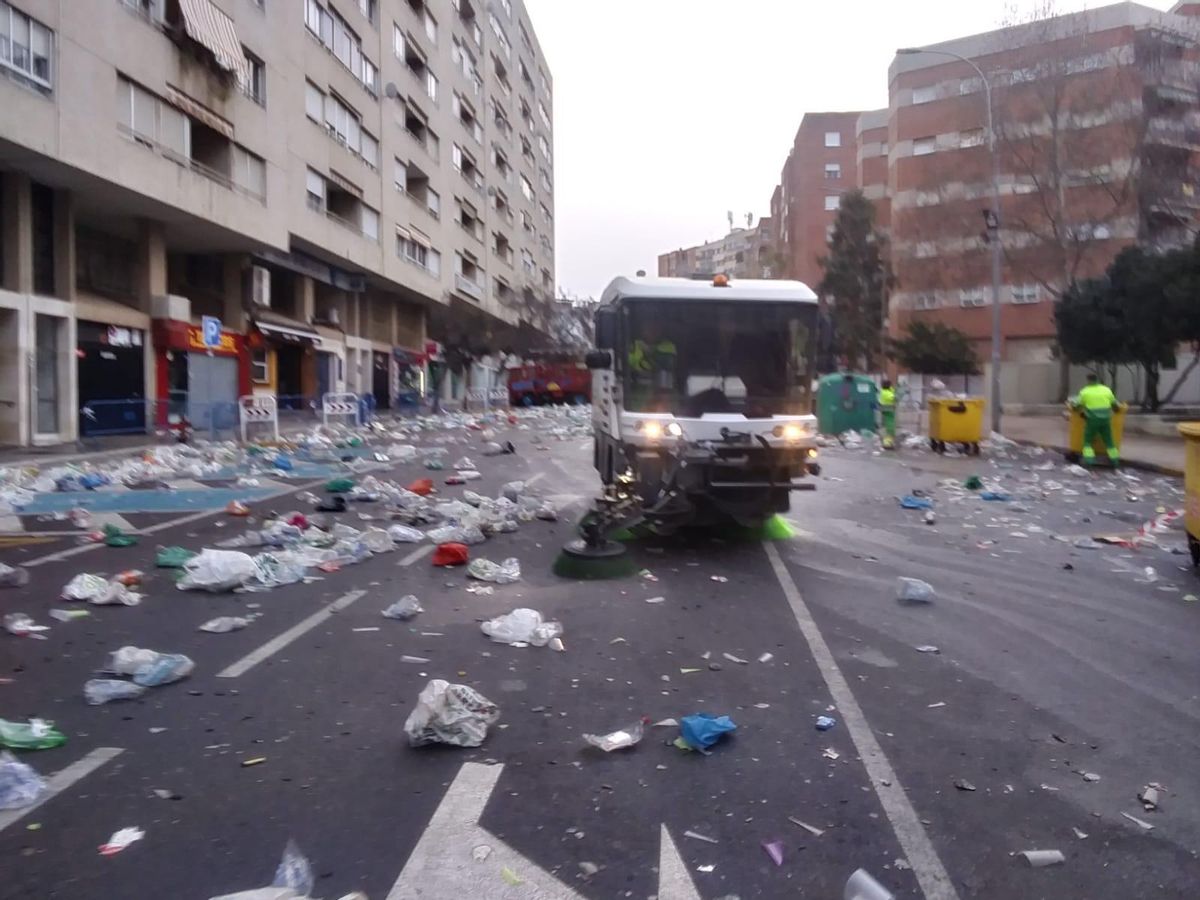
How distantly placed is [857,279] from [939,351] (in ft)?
50.2

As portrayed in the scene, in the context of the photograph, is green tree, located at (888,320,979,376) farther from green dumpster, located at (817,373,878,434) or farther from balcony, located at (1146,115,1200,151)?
green dumpster, located at (817,373,878,434)

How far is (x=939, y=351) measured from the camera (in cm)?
4434

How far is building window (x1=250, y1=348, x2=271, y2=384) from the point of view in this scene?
33.4m

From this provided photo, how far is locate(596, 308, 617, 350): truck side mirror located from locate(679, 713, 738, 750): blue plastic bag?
596 centimetres

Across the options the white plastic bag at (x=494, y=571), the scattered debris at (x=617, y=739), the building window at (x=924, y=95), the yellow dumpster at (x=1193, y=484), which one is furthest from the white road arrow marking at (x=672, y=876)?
the building window at (x=924, y=95)

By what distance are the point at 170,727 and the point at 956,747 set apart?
3.66 metres

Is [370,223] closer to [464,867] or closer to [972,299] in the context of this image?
[972,299]

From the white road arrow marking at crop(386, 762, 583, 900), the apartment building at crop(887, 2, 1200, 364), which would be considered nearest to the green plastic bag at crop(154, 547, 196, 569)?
the white road arrow marking at crop(386, 762, 583, 900)

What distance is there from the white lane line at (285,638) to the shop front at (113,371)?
52.8 feet

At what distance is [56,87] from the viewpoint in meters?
20.4

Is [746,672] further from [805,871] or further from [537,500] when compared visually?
[537,500]

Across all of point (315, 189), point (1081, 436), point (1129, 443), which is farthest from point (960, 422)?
point (315, 189)

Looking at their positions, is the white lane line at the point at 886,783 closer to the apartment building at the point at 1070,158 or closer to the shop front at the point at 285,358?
the shop front at the point at 285,358

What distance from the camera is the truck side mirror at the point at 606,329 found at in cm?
1045
